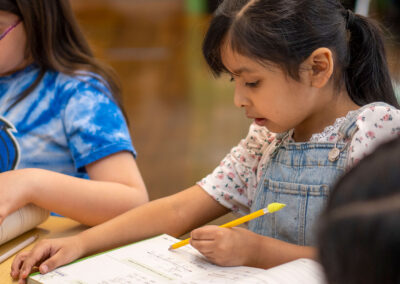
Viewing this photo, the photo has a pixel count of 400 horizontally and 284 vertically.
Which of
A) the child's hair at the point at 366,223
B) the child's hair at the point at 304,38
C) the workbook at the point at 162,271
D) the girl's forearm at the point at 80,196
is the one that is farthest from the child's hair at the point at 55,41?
the child's hair at the point at 366,223

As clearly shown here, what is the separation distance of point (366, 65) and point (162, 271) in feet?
1.49

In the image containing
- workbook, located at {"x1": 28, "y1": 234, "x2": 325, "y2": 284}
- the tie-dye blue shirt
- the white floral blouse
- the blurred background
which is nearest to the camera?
workbook, located at {"x1": 28, "y1": 234, "x2": 325, "y2": 284}

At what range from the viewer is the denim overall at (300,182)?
2.53 feet

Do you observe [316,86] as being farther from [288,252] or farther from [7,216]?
[7,216]

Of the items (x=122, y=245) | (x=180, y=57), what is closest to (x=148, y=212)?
(x=122, y=245)

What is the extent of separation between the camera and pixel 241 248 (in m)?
0.71

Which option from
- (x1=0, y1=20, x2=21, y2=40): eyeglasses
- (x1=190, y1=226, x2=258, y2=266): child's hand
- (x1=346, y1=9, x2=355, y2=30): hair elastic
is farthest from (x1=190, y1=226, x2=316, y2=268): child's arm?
(x1=0, y1=20, x2=21, y2=40): eyeglasses

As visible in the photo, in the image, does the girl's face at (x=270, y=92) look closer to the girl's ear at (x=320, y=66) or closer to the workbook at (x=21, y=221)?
the girl's ear at (x=320, y=66)

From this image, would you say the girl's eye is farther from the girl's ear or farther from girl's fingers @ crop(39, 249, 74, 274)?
girl's fingers @ crop(39, 249, 74, 274)

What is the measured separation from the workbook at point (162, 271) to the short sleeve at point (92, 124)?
0.30 metres

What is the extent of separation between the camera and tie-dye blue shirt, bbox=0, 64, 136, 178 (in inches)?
40.7

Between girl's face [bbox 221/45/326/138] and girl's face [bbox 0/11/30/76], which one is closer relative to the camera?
girl's face [bbox 221/45/326/138]

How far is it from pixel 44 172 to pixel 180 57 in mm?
4495

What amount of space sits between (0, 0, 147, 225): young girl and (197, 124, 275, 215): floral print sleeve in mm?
146
